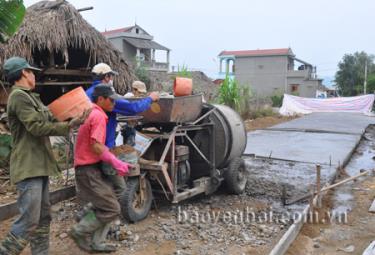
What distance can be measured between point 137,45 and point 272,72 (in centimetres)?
1823

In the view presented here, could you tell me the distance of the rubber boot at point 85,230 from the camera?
415cm

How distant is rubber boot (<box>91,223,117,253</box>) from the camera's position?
14.0 feet

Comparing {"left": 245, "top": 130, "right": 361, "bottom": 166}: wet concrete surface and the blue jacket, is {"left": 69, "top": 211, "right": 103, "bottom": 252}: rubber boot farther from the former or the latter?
{"left": 245, "top": 130, "right": 361, "bottom": 166}: wet concrete surface

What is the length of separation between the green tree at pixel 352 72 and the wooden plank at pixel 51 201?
151 feet

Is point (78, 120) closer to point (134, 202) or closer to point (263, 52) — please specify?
point (134, 202)

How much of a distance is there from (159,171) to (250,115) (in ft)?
58.1

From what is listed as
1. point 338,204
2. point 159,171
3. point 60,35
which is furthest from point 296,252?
point 60,35

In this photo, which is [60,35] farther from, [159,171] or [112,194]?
[112,194]

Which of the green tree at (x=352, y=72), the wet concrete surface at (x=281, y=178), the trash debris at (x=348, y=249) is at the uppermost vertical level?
the green tree at (x=352, y=72)

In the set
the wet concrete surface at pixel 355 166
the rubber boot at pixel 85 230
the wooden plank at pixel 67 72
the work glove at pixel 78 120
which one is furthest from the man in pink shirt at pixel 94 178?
the wooden plank at pixel 67 72

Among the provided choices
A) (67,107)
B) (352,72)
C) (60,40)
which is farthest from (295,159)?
(352,72)

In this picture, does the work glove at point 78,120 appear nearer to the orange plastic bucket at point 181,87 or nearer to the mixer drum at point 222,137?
the orange plastic bucket at point 181,87

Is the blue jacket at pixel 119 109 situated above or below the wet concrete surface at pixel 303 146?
above

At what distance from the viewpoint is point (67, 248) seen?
444 centimetres
